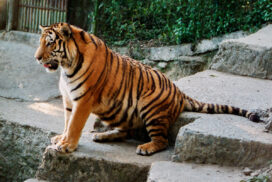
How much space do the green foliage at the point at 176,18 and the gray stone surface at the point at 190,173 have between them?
17.9 ft

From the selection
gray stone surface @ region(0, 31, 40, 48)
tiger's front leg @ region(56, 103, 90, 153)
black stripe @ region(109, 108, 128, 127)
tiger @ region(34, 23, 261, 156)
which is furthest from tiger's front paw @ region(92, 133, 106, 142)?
gray stone surface @ region(0, 31, 40, 48)

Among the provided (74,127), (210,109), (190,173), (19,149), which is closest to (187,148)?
(190,173)

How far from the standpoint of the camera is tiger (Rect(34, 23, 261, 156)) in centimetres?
419

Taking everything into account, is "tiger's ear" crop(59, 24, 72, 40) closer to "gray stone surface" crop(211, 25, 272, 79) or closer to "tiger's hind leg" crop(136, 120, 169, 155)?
"tiger's hind leg" crop(136, 120, 169, 155)

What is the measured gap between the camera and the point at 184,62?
8883 millimetres

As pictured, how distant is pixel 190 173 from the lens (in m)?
3.66

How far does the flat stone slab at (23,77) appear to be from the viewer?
335 inches

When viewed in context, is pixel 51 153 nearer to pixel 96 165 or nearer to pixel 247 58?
pixel 96 165

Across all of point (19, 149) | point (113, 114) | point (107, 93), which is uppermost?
point (107, 93)

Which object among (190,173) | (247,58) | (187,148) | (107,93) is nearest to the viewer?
(190,173)

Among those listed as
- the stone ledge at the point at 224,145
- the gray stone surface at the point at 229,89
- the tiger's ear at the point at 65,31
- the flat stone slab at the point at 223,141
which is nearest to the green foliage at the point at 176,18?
the gray stone surface at the point at 229,89

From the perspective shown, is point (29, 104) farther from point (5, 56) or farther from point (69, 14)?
point (69, 14)

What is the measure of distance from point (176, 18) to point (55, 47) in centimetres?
585

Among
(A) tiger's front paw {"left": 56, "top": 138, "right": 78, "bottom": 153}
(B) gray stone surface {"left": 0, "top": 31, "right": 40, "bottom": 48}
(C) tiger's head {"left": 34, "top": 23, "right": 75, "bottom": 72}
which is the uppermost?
(C) tiger's head {"left": 34, "top": 23, "right": 75, "bottom": 72}
